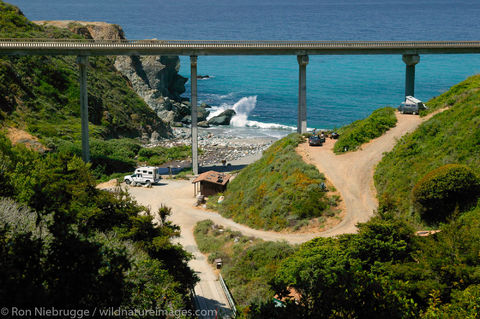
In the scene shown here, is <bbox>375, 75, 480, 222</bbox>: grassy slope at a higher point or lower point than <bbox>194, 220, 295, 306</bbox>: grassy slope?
higher

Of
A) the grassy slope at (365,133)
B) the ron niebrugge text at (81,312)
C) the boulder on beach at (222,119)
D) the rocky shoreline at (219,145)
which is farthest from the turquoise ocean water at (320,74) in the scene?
the ron niebrugge text at (81,312)

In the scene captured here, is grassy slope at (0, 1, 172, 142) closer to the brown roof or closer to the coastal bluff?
the coastal bluff

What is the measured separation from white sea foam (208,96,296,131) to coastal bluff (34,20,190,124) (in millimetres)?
6800

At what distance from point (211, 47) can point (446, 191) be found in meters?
32.3

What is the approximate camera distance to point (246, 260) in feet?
85.9

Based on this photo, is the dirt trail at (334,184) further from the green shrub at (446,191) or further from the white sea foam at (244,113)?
the white sea foam at (244,113)


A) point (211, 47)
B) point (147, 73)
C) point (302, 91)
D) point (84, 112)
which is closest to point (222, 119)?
Result: point (147, 73)

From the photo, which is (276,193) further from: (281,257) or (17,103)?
(17,103)

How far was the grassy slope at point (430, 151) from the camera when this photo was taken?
28.3 meters

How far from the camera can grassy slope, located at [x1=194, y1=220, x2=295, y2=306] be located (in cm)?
2325

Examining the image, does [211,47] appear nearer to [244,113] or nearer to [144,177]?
[144,177]

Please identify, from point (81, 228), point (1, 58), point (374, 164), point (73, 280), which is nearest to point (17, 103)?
point (1, 58)

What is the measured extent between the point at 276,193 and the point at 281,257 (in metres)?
9.17

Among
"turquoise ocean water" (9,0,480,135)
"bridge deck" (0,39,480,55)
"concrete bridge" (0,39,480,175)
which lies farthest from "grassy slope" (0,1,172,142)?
"turquoise ocean water" (9,0,480,135)
